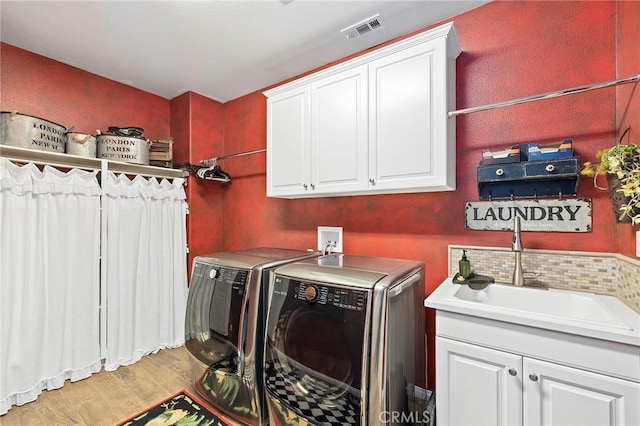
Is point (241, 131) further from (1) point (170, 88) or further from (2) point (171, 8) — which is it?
(2) point (171, 8)

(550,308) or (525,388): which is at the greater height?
(550,308)

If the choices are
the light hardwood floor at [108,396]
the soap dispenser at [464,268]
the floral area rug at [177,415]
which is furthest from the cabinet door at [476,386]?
the light hardwood floor at [108,396]

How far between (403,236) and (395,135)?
722mm

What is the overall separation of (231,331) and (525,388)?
4.84ft

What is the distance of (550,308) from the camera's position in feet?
→ 4.60

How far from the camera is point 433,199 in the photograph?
1898 millimetres

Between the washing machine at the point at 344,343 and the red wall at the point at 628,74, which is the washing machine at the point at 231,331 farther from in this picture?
the red wall at the point at 628,74

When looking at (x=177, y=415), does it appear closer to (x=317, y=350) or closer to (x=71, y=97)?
(x=317, y=350)

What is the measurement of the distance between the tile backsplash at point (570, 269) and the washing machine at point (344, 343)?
0.43 meters

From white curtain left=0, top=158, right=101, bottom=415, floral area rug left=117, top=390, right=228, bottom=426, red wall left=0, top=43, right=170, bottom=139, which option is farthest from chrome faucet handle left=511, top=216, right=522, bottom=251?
red wall left=0, top=43, right=170, bottom=139

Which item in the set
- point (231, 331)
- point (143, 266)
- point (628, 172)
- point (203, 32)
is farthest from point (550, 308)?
point (143, 266)

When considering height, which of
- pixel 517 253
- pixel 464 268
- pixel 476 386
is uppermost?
pixel 517 253

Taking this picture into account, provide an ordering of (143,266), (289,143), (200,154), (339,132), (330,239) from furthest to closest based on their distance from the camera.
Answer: (200,154), (143,266), (330,239), (289,143), (339,132)

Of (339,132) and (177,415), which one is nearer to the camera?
(177,415)
